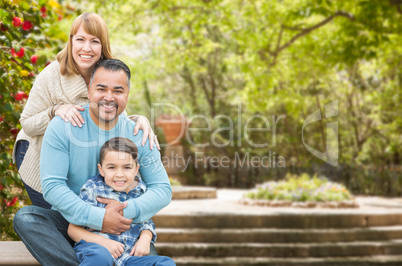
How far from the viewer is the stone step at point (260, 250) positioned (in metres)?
7.25

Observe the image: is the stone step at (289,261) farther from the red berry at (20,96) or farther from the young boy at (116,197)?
the young boy at (116,197)

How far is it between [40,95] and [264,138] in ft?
50.6

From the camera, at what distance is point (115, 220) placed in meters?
2.33

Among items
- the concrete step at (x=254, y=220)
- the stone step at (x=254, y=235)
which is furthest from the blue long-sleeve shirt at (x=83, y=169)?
the concrete step at (x=254, y=220)

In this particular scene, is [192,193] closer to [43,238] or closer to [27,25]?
[27,25]

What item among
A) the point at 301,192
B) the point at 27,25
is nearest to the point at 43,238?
the point at 27,25

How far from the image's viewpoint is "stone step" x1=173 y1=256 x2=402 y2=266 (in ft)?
22.7

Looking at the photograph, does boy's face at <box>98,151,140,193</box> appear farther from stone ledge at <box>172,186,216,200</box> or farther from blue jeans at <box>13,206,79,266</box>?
stone ledge at <box>172,186,216,200</box>

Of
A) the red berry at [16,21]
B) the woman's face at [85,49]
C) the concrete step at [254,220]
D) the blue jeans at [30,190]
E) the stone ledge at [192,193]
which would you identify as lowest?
the concrete step at [254,220]

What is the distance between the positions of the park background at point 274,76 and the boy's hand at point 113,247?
6168mm

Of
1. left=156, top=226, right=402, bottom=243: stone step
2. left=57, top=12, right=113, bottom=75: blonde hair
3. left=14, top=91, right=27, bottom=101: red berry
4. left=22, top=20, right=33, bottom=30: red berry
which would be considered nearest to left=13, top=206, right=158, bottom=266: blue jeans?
left=57, top=12, right=113, bottom=75: blonde hair

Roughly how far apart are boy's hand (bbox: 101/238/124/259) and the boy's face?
0.27 meters

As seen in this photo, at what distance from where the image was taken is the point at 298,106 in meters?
15.2

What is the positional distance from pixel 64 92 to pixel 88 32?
0.39 m
